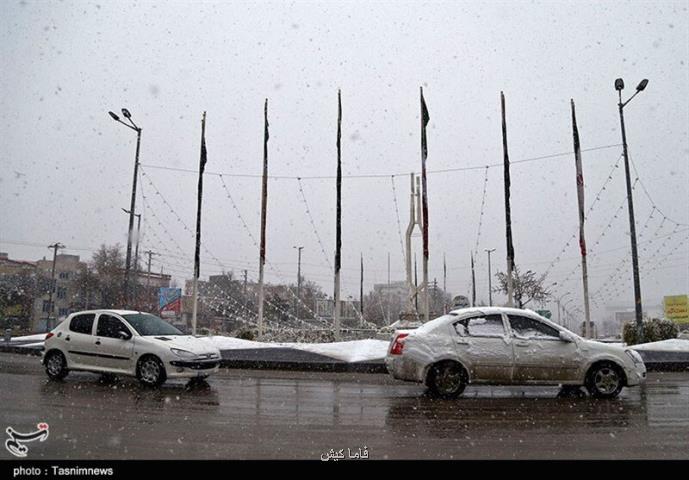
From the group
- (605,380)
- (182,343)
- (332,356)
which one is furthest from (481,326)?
(332,356)

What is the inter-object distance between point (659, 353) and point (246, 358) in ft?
41.2

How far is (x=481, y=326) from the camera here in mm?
9711

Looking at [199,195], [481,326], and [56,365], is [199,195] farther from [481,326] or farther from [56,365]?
[481,326]

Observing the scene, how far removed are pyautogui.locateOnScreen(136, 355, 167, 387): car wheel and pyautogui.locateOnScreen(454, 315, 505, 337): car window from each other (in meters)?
5.89

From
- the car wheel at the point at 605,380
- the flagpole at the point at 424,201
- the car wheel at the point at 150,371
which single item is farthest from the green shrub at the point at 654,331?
the car wheel at the point at 150,371

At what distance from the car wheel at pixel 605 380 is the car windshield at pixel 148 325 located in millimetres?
8537

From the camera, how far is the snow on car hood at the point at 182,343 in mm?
10922

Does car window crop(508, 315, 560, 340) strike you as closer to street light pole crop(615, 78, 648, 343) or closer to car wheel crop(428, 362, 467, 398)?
car wheel crop(428, 362, 467, 398)

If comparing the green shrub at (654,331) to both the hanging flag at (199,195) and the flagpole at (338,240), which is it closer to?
the flagpole at (338,240)

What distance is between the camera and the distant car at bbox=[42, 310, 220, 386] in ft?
35.3

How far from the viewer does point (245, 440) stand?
601 centimetres

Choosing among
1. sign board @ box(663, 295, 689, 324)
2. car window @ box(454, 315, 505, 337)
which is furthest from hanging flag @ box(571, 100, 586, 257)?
sign board @ box(663, 295, 689, 324)
